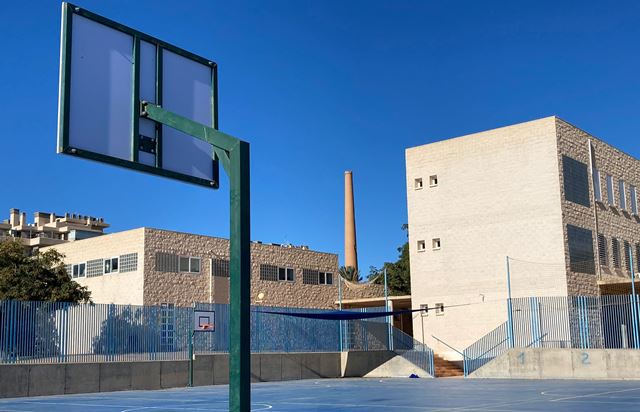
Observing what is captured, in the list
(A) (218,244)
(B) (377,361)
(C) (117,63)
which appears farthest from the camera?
(A) (218,244)

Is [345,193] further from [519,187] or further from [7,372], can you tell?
[7,372]

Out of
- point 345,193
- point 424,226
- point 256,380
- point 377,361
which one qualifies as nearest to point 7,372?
point 256,380

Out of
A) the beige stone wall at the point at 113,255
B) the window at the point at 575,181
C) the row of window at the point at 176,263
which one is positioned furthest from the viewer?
the row of window at the point at 176,263

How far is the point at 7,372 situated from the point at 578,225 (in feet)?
94.1

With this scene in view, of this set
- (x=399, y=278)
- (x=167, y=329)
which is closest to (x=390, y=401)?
(x=167, y=329)

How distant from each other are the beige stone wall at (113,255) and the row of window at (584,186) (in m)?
23.8

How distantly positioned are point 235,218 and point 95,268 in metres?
44.9

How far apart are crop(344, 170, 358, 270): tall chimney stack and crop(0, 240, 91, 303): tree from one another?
39.1 m

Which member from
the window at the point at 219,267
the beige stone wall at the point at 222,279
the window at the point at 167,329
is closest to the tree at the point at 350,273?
the beige stone wall at the point at 222,279

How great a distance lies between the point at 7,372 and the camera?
79.6ft

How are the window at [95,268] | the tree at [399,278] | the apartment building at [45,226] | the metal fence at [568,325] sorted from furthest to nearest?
the apartment building at [45,226] < the tree at [399,278] < the window at [95,268] < the metal fence at [568,325]

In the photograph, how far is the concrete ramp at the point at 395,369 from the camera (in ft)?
123

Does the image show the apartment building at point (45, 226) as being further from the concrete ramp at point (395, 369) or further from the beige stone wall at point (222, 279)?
the concrete ramp at point (395, 369)

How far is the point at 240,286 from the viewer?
5957 mm
